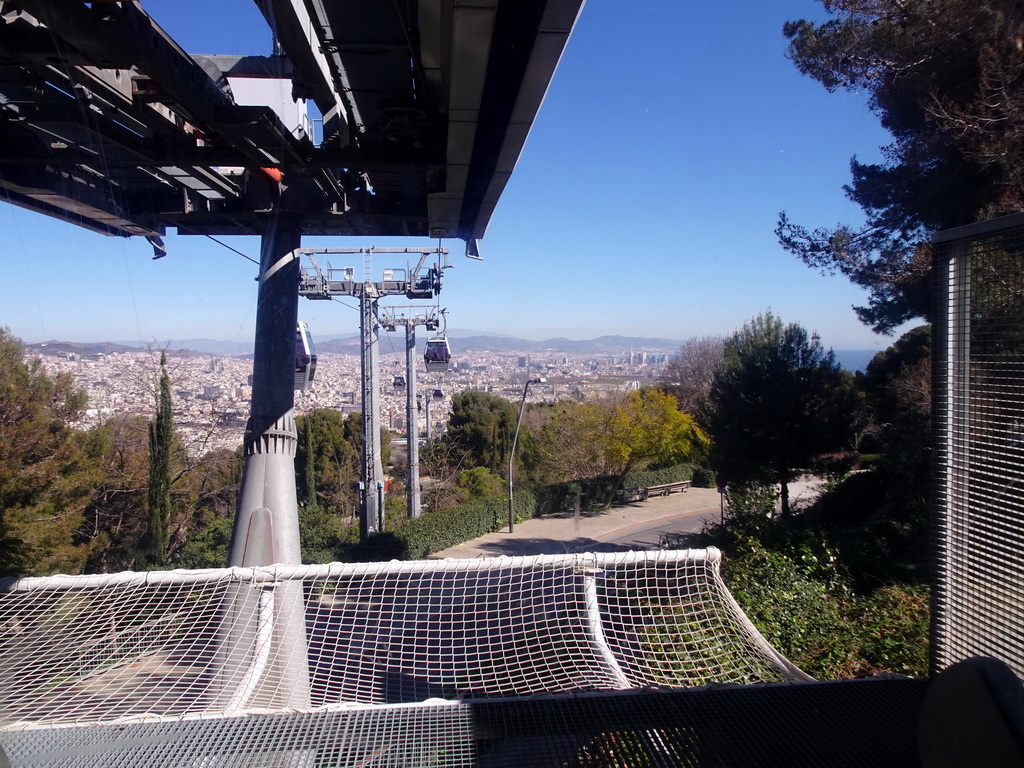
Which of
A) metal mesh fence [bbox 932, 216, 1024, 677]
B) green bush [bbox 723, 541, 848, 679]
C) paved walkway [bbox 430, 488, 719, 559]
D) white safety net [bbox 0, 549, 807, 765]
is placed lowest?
paved walkway [bbox 430, 488, 719, 559]

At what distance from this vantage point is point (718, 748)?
158cm

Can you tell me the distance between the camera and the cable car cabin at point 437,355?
10312 mm

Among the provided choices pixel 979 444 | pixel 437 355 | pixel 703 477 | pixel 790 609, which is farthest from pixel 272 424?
pixel 703 477

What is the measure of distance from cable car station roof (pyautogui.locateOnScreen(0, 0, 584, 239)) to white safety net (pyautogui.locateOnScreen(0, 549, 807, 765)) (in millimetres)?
1900

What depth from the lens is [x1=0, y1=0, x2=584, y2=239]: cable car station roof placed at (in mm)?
2312

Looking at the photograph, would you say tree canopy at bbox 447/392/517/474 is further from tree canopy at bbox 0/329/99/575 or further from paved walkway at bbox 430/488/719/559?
tree canopy at bbox 0/329/99/575

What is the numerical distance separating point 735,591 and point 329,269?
408 centimetres

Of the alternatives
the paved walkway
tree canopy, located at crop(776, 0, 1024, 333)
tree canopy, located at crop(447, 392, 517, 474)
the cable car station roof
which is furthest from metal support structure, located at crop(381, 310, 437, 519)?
tree canopy, located at crop(776, 0, 1024, 333)

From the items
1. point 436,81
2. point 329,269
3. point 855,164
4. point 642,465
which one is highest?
point 855,164

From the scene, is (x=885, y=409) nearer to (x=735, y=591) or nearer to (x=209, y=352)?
(x=735, y=591)

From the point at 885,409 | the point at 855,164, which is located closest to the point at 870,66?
the point at 855,164

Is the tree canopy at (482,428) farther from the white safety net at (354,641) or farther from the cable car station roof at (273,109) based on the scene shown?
the white safety net at (354,641)

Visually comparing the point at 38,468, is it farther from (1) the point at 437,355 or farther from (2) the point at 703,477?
(2) the point at 703,477

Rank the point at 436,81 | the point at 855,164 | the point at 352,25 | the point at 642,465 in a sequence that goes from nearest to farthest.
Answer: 1. the point at 352,25
2. the point at 436,81
3. the point at 855,164
4. the point at 642,465
